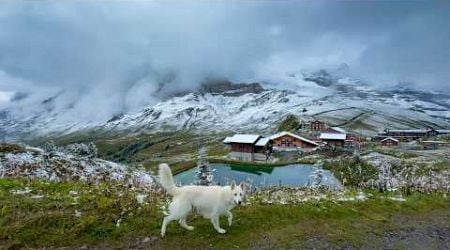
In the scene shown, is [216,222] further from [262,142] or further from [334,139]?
[334,139]

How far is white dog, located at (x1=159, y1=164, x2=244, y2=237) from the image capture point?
15820mm

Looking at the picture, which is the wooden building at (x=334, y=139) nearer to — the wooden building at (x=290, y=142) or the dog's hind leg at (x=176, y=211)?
the wooden building at (x=290, y=142)

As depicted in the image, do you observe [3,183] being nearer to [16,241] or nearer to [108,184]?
[108,184]

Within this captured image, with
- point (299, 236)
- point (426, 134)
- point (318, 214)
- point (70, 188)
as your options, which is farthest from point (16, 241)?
point (426, 134)

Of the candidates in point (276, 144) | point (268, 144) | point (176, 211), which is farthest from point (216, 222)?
point (276, 144)

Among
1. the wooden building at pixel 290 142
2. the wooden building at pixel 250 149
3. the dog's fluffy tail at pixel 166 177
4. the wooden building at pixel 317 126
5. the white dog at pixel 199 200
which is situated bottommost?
the white dog at pixel 199 200

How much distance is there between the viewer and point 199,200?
16.1m

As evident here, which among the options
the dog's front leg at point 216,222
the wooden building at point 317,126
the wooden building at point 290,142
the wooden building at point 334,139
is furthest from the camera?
the wooden building at point 317,126

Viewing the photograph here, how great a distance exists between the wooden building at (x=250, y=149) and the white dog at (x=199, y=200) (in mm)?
102304

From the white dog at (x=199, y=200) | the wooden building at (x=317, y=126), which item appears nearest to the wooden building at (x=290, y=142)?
the wooden building at (x=317, y=126)

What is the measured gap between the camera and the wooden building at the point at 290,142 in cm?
13100

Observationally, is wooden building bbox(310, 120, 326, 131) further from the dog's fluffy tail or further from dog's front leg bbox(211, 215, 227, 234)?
the dog's fluffy tail

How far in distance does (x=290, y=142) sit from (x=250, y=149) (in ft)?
56.6

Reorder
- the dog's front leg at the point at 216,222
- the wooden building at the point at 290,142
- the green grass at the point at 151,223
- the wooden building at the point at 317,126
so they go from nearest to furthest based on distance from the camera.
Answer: the green grass at the point at 151,223, the dog's front leg at the point at 216,222, the wooden building at the point at 290,142, the wooden building at the point at 317,126
